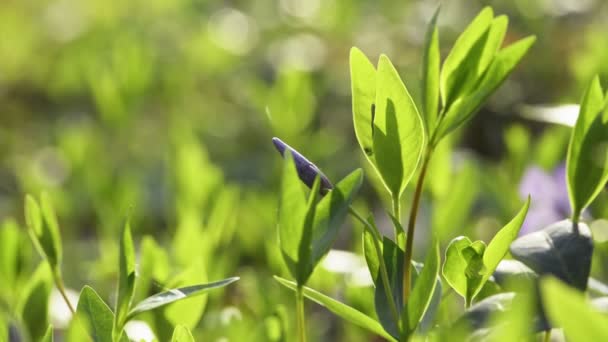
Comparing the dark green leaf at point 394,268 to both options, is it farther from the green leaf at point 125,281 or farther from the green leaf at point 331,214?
the green leaf at point 125,281

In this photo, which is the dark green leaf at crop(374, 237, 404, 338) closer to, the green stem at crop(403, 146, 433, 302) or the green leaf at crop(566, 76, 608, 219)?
the green stem at crop(403, 146, 433, 302)

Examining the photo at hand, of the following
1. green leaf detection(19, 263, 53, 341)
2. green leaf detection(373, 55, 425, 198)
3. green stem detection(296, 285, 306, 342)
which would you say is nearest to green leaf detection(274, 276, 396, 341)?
green stem detection(296, 285, 306, 342)

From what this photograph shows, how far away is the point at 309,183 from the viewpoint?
2.43 feet

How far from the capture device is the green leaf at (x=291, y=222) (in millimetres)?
719

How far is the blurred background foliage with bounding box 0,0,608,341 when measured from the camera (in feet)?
3.98

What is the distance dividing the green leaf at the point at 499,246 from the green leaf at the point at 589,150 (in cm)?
9

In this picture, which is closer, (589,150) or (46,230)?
(589,150)

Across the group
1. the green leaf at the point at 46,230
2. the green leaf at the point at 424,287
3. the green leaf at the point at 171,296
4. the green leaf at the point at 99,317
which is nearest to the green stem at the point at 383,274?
the green leaf at the point at 424,287

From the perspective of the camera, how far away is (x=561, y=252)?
743mm

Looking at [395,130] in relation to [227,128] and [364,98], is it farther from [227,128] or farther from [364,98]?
[227,128]

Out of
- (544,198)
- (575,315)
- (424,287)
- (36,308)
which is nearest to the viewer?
(575,315)

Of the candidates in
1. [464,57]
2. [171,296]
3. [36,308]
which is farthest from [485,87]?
[36,308]

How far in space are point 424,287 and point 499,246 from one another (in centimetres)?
7

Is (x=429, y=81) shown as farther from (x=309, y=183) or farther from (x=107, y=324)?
(x=107, y=324)
